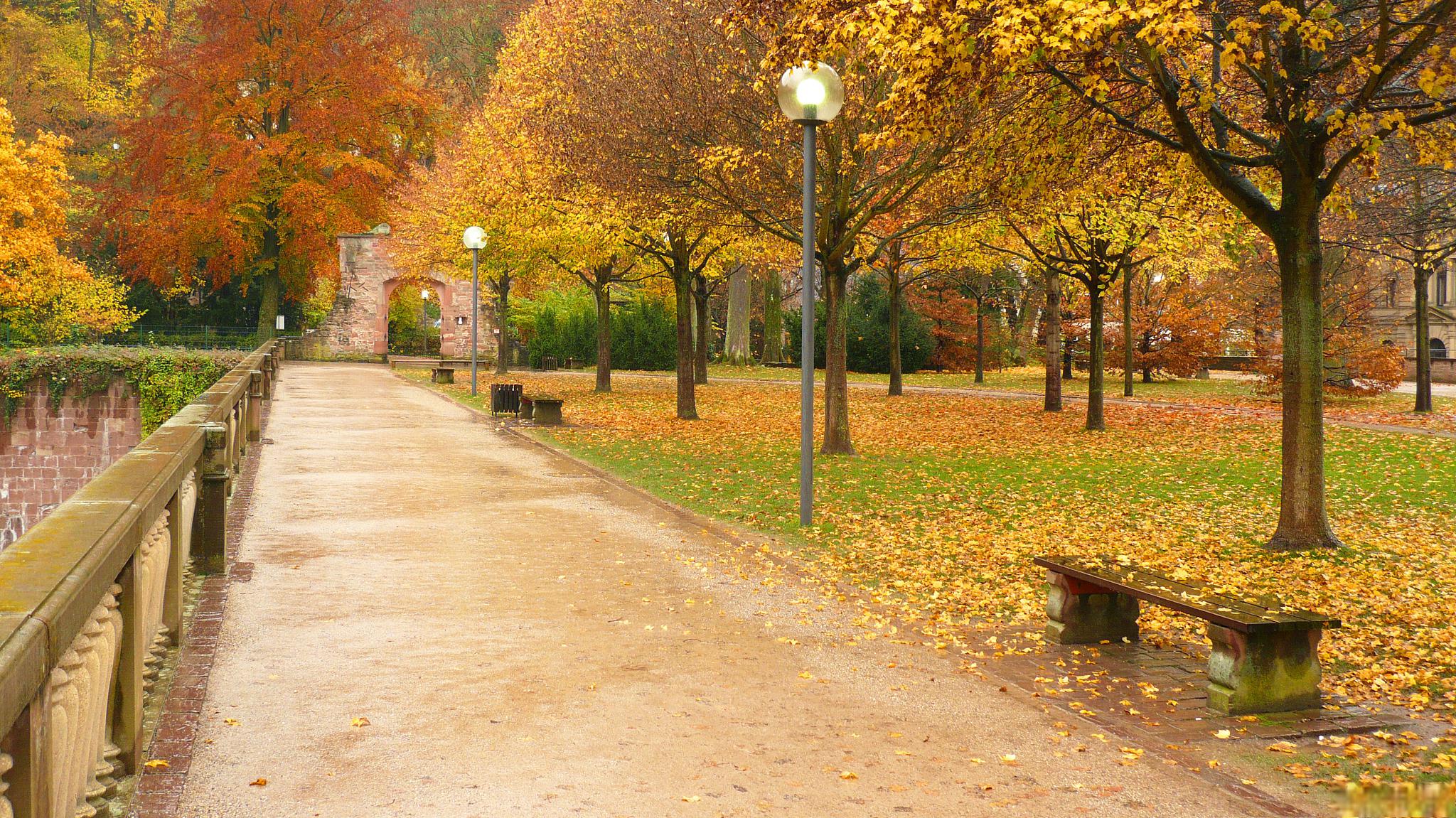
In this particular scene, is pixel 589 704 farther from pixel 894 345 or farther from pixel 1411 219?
pixel 894 345

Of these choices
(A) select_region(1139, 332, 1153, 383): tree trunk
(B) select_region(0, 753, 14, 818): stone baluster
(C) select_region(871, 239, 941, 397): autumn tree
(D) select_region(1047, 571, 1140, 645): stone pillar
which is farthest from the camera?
(A) select_region(1139, 332, 1153, 383): tree trunk

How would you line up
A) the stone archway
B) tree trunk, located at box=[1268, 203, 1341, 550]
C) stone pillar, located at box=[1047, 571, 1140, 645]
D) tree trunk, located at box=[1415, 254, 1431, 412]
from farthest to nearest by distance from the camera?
the stone archway
tree trunk, located at box=[1415, 254, 1431, 412]
tree trunk, located at box=[1268, 203, 1341, 550]
stone pillar, located at box=[1047, 571, 1140, 645]

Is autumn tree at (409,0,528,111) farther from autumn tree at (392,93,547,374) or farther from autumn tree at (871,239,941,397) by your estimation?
autumn tree at (871,239,941,397)

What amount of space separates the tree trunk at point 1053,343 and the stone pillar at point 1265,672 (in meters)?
17.7

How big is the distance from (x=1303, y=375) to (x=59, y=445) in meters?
27.3

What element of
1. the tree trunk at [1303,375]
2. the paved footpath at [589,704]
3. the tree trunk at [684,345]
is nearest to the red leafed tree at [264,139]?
the tree trunk at [684,345]

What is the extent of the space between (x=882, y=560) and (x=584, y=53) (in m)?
13.2

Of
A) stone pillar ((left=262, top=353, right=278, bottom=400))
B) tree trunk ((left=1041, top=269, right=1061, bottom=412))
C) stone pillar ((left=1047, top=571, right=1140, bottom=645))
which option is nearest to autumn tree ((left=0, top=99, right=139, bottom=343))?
stone pillar ((left=262, top=353, right=278, bottom=400))

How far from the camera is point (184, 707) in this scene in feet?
18.1

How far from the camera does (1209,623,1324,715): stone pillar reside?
18.9 feet

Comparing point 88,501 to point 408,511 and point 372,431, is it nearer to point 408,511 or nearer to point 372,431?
point 408,511

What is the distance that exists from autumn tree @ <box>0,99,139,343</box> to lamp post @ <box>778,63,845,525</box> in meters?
31.8

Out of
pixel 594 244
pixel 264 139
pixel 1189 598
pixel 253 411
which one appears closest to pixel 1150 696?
pixel 1189 598

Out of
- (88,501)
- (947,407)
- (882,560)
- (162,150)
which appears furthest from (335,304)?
(88,501)
